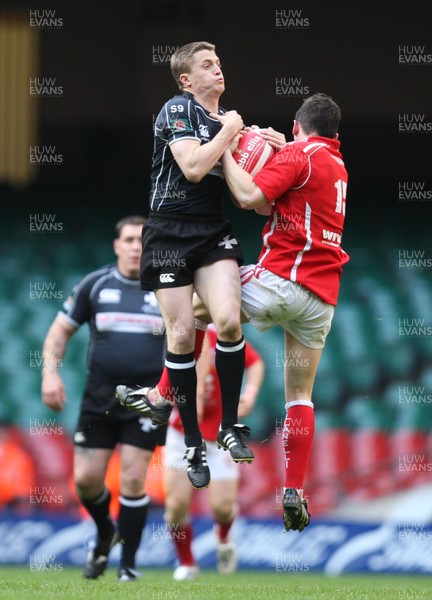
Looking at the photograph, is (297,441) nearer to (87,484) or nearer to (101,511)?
(87,484)

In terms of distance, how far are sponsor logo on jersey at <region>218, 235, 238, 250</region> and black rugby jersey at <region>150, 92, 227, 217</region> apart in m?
0.16

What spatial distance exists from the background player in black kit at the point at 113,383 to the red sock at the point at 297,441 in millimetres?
1655

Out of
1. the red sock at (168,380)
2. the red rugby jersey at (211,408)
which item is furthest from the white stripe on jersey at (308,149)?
the red rugby jersey at (211,408)

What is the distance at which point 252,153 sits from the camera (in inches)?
268

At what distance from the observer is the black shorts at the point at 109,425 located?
8.55m

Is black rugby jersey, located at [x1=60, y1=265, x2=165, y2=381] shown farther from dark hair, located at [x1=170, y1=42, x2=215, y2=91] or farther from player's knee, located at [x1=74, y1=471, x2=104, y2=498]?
dark hair, located at [x1=170, y1=42, x2=215, y2=91]

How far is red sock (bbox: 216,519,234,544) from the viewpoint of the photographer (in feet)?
33.5

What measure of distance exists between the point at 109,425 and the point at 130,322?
76cm

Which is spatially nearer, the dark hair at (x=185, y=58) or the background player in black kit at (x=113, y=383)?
the dark hair at (x=185, y=58)

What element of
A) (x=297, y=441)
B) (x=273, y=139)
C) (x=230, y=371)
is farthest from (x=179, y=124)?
(x=297, y=441)

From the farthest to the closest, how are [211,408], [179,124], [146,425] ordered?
[211,408] → [146,425] → [179,124]

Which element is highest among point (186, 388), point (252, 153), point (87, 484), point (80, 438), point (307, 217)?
point (252, 153)

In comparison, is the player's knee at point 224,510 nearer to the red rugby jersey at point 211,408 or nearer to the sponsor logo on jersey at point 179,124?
the red rugby jersey at point 211,408

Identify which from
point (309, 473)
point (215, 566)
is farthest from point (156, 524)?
point (309, 473)
